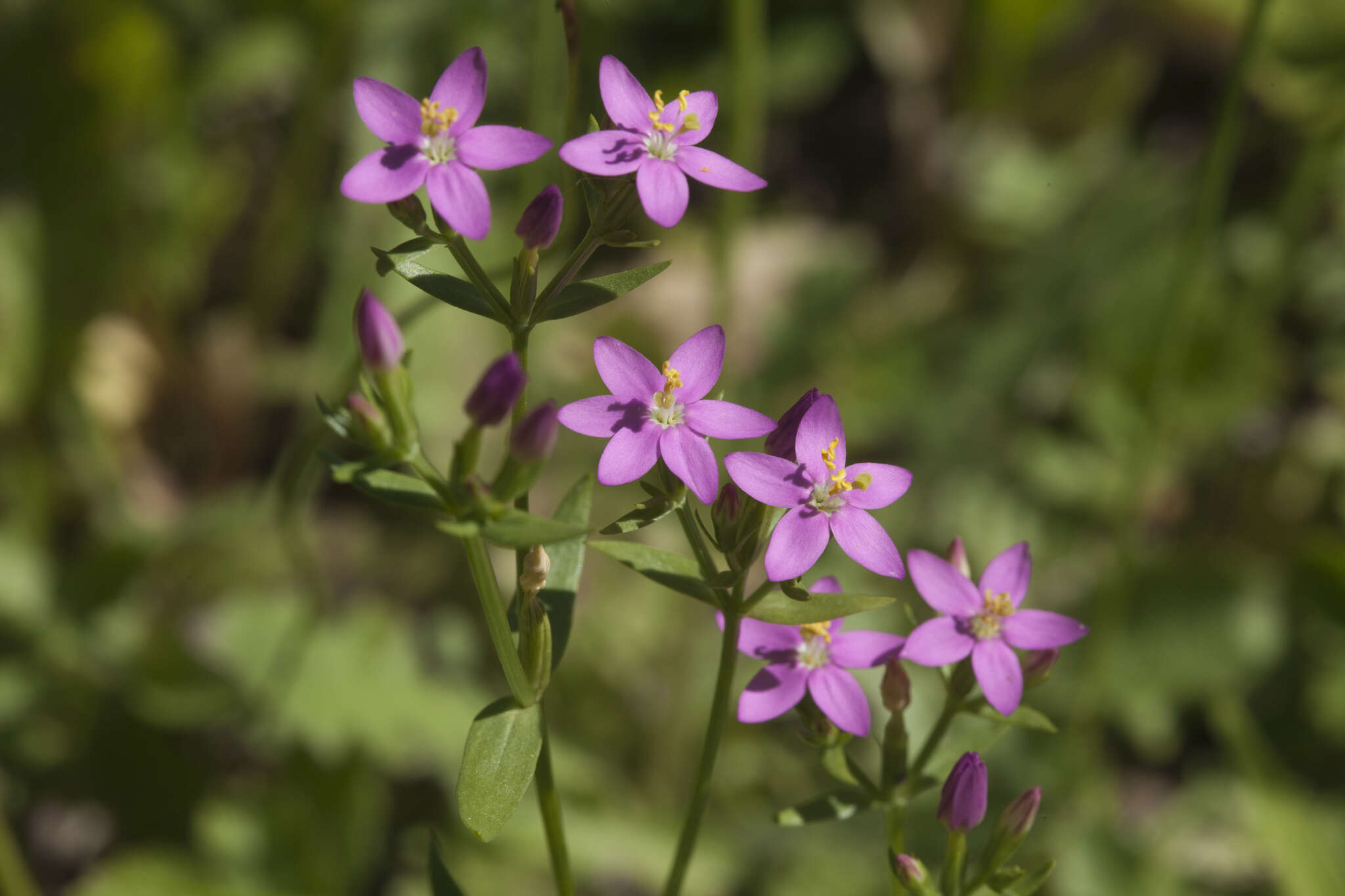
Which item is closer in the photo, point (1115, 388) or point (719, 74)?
point (1115, 388)

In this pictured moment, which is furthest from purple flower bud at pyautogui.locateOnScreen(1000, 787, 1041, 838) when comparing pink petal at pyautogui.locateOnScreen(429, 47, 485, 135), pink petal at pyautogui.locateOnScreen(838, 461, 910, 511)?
pink petal at pyautogui.locateOnScreen(429, 47, 485, 135)

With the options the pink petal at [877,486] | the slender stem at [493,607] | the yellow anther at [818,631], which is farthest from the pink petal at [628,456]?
the yellow anther at [818,631]

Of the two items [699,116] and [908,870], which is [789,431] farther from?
[908,870]

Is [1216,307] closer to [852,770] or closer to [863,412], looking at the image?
[863,412]

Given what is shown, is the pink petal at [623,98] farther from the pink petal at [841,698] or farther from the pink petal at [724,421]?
the pink petal at [841,698]

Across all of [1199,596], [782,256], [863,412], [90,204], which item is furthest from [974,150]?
[90,204]

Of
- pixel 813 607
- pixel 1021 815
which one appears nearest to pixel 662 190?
pixel 813 607

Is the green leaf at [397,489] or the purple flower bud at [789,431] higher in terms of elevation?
the purple flower bud at [789,431]

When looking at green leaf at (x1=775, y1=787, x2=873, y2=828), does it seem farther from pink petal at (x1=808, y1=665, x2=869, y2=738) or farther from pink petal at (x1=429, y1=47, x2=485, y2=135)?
pink petal at (x1=429, y1=47, x2=485, y2=135)
